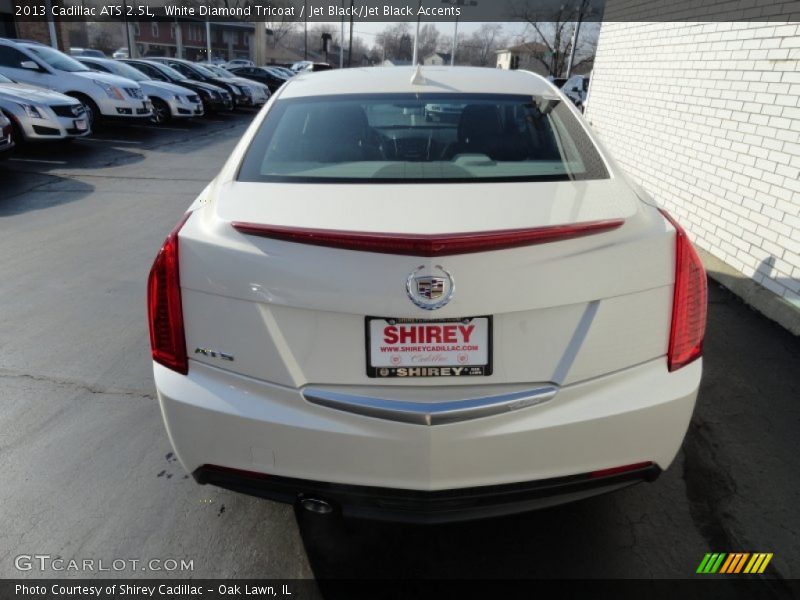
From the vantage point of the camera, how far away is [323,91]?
109 inches

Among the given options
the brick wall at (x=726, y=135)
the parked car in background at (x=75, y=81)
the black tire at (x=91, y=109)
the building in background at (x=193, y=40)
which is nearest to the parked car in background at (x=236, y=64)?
the parked car in background at (x=75, y=81)

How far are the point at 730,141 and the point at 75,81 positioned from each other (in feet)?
41.8

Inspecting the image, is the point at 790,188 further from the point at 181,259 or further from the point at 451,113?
the point at 181,259

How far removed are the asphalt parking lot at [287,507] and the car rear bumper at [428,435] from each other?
0.39m

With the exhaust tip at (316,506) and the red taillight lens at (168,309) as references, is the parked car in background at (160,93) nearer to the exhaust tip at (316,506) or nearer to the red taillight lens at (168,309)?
the red taillight lens at (168,309)

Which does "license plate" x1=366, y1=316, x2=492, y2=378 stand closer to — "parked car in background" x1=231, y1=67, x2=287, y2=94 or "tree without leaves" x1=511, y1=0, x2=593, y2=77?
"parked car in background" x1=231, y1=67, x2=287, y2=94

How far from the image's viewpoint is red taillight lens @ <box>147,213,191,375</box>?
1.72 metres

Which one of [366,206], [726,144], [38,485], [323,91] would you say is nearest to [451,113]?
[323,91]

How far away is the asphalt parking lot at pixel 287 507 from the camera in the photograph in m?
2.14

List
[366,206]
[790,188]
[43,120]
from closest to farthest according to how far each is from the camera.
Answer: [366,206] < [790,188] < [43,120]

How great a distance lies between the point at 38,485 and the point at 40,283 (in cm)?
275

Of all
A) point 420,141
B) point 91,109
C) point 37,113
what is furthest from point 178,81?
point 420,141

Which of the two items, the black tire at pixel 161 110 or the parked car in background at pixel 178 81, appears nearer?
the black tire at pixel 161 110

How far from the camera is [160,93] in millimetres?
15094
